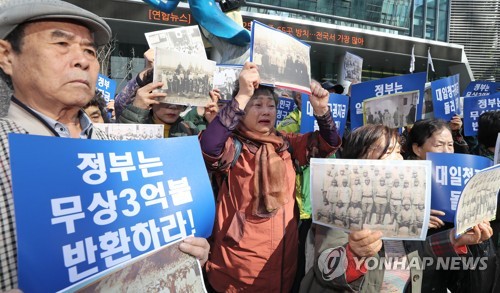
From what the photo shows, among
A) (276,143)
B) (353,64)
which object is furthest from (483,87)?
(276,143)

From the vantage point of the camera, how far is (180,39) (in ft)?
10.0

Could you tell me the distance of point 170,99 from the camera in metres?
2.38

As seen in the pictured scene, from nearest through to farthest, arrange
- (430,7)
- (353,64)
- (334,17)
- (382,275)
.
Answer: (382,275), (353,64), (334,17), (430,7)

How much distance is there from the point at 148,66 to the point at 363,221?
1.75m

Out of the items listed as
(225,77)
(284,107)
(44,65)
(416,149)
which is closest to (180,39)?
(225,77)

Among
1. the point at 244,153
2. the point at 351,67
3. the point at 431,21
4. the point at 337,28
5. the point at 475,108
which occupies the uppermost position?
the point at 431,21

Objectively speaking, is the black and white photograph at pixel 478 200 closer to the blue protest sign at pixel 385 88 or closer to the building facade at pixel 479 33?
the blue protest sign at pixel 385 88

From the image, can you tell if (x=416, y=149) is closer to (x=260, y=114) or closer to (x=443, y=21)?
(x=260, y=114)

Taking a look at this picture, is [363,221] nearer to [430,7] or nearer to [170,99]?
[170,99]

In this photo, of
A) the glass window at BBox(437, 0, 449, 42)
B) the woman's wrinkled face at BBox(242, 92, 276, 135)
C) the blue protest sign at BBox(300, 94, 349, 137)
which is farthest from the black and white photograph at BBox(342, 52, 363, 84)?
the glass window at BBox(437, 0, 449, 42)

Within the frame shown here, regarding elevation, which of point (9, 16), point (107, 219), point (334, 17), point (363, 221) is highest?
point (334, 17)

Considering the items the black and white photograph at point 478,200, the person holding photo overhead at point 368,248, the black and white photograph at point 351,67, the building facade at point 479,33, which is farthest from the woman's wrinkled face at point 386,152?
the building facade at point 479,33

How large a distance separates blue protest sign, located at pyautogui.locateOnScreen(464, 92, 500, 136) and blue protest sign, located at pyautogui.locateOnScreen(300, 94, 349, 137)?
3.82 feet

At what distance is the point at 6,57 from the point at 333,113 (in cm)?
289
